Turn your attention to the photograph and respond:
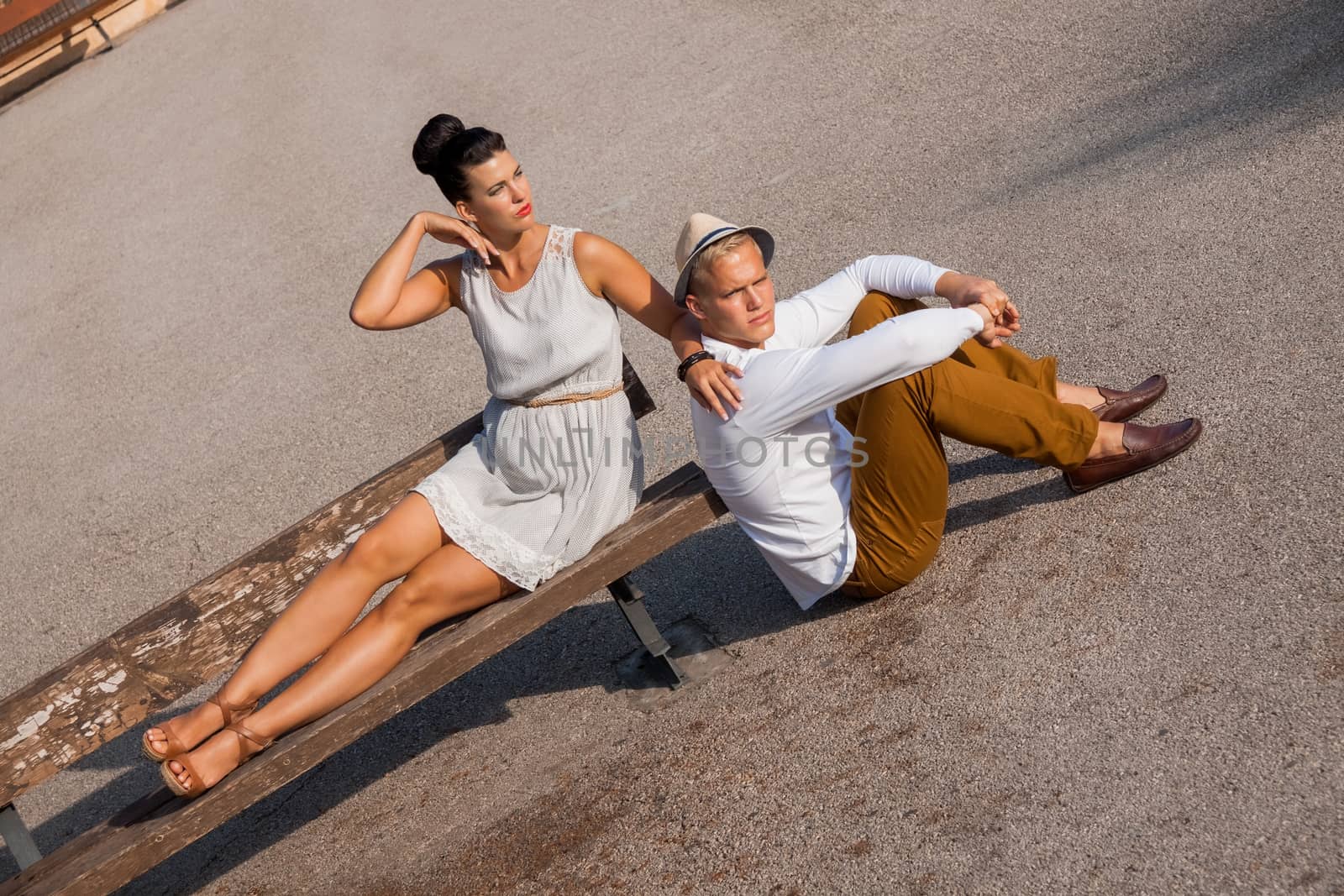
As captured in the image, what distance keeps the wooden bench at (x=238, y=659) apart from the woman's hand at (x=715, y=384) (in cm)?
32

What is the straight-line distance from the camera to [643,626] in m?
4.05

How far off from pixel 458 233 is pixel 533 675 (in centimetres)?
164

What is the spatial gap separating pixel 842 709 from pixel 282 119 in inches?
308

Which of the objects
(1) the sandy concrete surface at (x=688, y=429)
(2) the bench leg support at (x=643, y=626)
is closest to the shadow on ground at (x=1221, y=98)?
(1) the sandy concrete surface at (x=688, y=429)

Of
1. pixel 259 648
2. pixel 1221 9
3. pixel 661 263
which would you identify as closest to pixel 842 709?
pixel 259 648

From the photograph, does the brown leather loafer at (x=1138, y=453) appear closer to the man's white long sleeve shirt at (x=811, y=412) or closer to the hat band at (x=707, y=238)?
the man's white long sleeve shirt at (x=811, y=412)

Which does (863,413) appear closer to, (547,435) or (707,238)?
(707,238)

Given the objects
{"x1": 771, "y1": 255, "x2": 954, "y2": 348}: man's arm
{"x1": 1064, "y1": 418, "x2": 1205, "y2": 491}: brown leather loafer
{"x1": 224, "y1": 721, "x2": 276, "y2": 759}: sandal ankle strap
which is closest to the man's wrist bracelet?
{"x1": 771, "y1": 255, "x2": 954, "y2": 348}: man's arm

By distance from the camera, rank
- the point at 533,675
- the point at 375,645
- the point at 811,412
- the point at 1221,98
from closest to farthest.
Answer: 1. the point at 811,412
2. the point at 375,645
3. the point at 533,675
4. the point at 1221,98

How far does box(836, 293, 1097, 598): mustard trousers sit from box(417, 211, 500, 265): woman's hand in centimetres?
116

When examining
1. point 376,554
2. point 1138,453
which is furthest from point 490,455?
point 1138,453

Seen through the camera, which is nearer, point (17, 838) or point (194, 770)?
point (194, 770)

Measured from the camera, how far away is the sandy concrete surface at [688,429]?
10.6 feet

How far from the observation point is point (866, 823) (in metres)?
3.25
